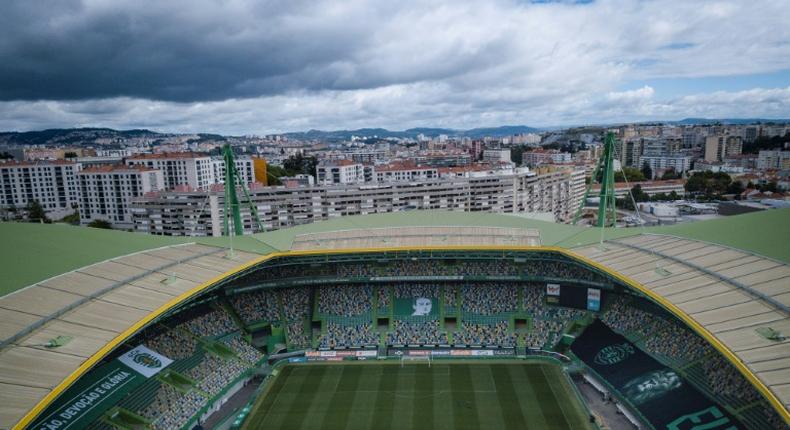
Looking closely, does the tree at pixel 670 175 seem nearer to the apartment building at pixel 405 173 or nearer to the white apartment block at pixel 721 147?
the white apartment block at pixel 721 147

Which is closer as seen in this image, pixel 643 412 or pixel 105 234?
pixel 643 412

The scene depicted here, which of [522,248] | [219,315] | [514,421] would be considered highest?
[522,248]

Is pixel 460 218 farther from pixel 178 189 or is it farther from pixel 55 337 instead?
pixel 178 189

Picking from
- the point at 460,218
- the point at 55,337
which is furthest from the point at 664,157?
the point at 55,337

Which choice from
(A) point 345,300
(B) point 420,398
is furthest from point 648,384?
(A) point 345,300

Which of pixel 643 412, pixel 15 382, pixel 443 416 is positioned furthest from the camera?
pixel 443 416

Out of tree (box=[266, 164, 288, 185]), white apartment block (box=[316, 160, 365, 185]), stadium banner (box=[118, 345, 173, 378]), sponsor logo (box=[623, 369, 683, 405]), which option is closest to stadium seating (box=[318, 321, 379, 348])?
stadium banner (box=[118, 345, 173, 378])

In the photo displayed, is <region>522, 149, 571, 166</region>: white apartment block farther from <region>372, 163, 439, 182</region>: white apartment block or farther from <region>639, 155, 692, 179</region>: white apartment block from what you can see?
<region>372, 163, 439, 182</region>: white apartment block
